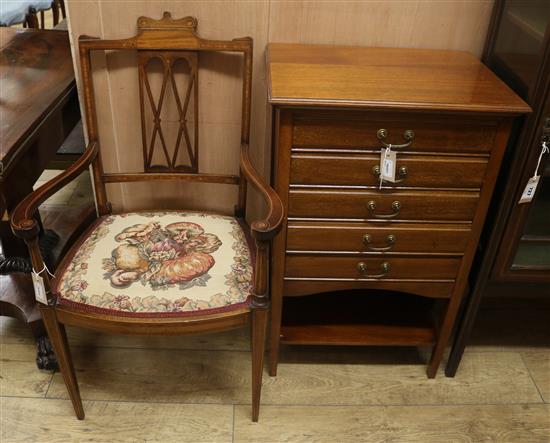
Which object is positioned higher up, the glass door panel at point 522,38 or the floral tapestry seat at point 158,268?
the glass door panel at point 522,38

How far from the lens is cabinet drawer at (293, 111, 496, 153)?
1.28 m

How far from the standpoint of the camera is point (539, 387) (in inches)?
68.2

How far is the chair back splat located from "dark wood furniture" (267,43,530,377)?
223mm

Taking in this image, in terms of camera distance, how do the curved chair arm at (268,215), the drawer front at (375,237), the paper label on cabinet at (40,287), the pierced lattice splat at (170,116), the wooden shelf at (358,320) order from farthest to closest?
the wooden shelf at (358,320) → the pierced lattice splat at (170,116) → the drawer front at (375,237) → the paper label on cabinet at (40,287) → the curved chair arm at (268,215)

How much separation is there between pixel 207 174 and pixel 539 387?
1258 millimetres

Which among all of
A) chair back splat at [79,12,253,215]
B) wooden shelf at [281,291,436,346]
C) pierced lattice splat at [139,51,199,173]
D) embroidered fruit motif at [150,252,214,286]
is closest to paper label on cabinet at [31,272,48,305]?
embroidered fruit motif at [150,252,214,286]

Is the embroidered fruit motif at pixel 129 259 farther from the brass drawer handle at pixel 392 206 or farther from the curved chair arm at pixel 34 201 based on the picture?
the brass drawer handle at pixel 392 206

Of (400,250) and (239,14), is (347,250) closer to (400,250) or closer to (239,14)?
(400,250)

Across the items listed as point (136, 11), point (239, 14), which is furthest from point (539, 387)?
point (136, 11)

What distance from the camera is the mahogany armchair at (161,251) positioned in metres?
1.31

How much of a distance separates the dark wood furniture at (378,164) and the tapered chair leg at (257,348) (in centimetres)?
16

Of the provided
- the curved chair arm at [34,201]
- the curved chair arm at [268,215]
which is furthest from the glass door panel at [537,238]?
the curved chair arm at [34,201]

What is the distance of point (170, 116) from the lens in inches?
65.9

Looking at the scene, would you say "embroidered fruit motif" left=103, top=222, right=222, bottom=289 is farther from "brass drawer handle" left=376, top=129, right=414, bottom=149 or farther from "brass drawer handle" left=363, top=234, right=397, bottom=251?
"brass drawer handle" left=376, top=129, right=414, bottom=149
